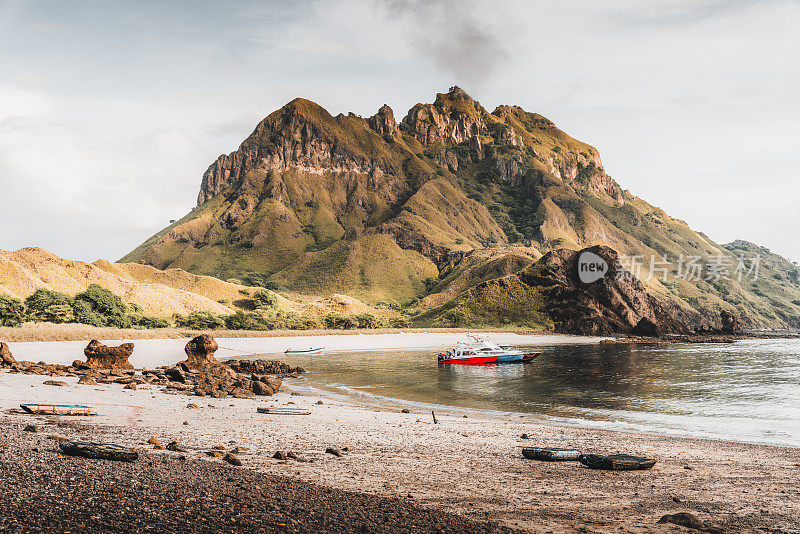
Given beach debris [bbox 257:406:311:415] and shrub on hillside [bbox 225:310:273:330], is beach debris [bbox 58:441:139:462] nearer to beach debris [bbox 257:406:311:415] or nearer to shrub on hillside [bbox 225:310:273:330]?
beach debris [bbox 257:406:311:415]

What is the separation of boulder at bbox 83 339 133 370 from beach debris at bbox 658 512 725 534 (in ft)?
116

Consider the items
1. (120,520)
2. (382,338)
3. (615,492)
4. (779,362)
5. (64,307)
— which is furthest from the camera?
(382,338)

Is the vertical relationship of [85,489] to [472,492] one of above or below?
above

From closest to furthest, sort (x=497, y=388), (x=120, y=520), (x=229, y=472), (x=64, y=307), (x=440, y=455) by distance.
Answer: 1. (x=120, y=520)
2. (x=229, y=472)
3. (x=440, y=455)
4. (x=497, y=388)
5. (x=64, y=307)

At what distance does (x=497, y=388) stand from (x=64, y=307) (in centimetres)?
6311

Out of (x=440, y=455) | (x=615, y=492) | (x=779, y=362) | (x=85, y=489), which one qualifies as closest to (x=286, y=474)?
(x=85, y=489)

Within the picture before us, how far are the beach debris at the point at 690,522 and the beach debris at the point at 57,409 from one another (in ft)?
56.4

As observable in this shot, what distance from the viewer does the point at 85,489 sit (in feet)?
28.3

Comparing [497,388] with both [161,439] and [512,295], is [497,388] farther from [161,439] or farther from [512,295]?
[512,295]

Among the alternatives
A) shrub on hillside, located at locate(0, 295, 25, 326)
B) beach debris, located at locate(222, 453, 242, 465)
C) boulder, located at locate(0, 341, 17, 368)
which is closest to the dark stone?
shrub on hillside, located at locate(0, 295, 25, 326)

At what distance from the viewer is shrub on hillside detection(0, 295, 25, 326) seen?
2457 inches

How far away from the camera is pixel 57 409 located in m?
16.7

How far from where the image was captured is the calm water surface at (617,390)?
26094 mm

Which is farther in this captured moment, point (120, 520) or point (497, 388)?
point (497, 388)
